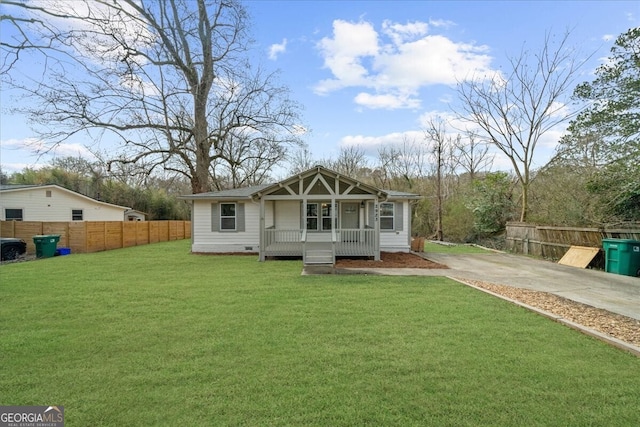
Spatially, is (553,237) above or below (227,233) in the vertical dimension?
below

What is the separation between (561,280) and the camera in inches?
353

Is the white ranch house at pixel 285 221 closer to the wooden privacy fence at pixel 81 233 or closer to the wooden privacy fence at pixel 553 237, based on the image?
the wooden privacy fence at pixel 81 233

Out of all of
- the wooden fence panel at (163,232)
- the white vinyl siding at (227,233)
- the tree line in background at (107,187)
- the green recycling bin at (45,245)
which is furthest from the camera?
the tree line in background at (107,187)

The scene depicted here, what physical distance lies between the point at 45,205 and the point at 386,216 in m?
Result: 21.4

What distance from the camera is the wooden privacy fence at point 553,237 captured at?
10.9m

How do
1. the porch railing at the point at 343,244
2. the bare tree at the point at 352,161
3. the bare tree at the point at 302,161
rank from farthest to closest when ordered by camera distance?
the bare tree at the point at 302,161, the bare tree at the point at 352,161, the porch railing at the point at 343,244

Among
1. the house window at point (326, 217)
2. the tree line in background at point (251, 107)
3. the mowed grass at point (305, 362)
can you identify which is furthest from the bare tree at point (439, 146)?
the mowed grass at point (305, 362)

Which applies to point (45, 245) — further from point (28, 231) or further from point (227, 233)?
point (227, 233)

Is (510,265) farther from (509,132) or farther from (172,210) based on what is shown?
(172,210)

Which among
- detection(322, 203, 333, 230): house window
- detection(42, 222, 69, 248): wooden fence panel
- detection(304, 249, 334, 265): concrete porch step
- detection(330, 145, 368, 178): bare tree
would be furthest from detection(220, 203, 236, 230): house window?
detection(330, 145, 368, 178): bare tree

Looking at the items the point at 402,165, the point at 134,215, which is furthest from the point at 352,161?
the point at 134,215

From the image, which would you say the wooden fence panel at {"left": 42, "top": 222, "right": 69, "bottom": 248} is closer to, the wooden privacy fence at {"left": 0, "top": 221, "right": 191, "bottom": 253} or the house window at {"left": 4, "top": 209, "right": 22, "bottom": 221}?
the wooden privacy fence at {"left": 0, "top": 221, "right": 191, "bottom": 253}

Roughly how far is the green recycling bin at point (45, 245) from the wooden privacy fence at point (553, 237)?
21.0 metres

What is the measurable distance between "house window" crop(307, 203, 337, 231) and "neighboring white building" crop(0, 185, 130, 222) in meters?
18.0
